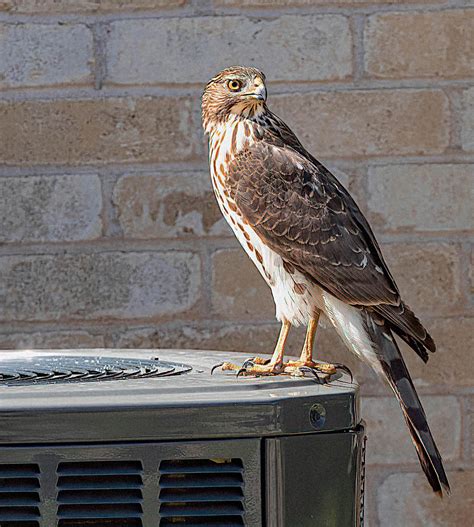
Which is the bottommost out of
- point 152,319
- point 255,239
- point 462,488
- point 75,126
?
point 462,488

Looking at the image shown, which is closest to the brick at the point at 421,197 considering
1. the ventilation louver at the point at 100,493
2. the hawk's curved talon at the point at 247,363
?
the hawk's curved talon at the point at 247,363

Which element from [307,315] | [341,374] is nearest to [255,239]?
[307,315]

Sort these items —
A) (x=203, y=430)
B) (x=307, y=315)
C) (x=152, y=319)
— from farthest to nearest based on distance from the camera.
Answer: (x=152, y=319)
(x=307, y=315)
(x=203, y=430)

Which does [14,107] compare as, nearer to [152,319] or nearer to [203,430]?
[152,319]

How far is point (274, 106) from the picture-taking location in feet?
10.8

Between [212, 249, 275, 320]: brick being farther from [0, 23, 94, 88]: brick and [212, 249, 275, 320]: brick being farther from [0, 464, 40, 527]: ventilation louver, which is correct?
[0, 464, 40, 527]: ventilation louver

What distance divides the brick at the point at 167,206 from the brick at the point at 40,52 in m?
0.34

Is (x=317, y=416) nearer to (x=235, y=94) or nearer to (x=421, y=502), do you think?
(x=235, y=94)

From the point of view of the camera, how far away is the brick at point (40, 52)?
10.8 feet

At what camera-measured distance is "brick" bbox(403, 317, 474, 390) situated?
10.7 ft

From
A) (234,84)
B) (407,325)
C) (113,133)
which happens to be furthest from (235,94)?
(113,133)

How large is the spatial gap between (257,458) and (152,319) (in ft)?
6.61

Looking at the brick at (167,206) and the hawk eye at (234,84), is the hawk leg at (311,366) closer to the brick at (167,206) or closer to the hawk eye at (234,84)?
the hawk eye at (234,84)

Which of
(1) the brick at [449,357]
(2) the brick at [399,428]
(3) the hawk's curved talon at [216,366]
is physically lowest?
(2) the brick at [399,428]
